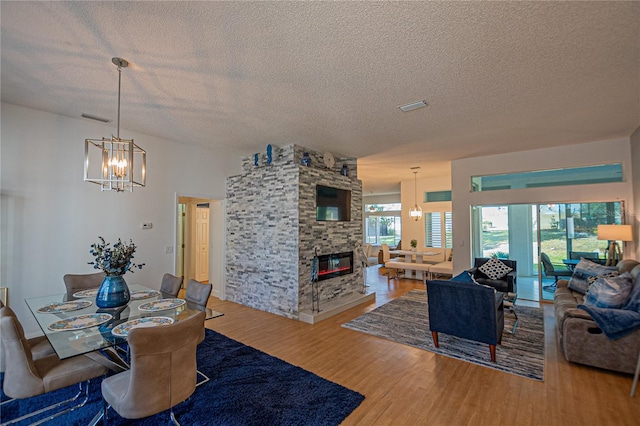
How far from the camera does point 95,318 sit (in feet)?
7.77

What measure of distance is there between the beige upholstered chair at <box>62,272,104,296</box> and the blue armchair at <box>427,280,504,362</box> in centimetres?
412

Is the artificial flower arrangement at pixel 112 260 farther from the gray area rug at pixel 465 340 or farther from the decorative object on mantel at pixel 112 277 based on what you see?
the gray area rug at pixel 465 340

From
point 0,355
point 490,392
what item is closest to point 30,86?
point 0,355

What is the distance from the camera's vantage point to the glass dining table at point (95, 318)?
1975 mm

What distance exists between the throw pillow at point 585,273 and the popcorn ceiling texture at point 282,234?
3.55 metres

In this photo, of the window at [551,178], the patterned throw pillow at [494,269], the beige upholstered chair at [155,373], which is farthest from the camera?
the patterned throw pillow at [494,269]

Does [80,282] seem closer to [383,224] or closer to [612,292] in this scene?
[612,292]

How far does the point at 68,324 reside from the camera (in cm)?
223

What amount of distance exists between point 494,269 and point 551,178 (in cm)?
211

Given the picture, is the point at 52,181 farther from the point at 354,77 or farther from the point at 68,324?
the point at 354,77

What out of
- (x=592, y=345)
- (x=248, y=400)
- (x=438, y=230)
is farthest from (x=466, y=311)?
(x=438, y=230)

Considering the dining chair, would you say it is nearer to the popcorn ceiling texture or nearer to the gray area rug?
the popcorn ceiling texture

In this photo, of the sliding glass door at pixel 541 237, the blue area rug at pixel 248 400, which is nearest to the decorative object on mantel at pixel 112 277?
the blue area rug at pixel 248 400

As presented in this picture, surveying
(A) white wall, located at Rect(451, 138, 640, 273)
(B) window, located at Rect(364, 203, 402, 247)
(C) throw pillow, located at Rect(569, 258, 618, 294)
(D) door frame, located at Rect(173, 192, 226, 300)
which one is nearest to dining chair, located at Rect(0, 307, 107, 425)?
(D) door frame, located at Rect(173, 192, 226, 300)
